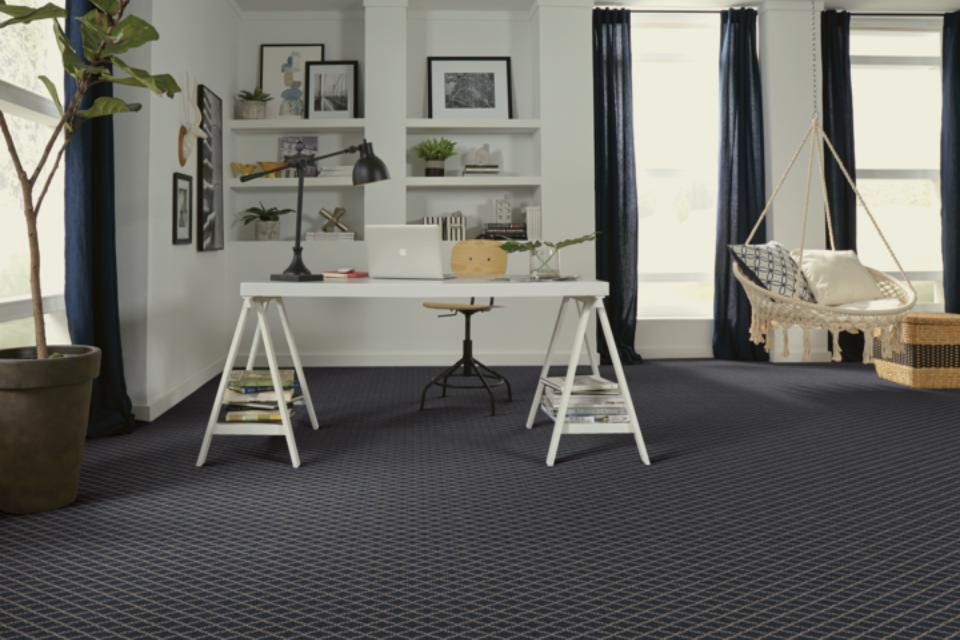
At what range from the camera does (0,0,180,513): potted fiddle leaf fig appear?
270cm

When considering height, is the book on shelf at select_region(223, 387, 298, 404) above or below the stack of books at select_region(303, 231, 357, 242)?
below

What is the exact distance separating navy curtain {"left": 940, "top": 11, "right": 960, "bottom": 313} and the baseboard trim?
5653 mm

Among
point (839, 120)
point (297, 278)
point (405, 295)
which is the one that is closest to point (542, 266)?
point (405, 295)

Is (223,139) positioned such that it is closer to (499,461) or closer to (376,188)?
(376,188)

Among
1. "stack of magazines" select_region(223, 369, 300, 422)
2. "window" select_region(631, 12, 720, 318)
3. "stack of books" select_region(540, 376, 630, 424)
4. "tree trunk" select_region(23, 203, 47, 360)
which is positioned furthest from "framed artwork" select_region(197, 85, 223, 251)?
"window" select_region(631, 12, 720, 318)

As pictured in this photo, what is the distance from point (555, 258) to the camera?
3.83m

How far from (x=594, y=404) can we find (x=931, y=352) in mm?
2966

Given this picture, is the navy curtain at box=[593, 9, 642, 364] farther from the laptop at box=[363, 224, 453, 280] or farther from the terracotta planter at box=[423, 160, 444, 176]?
the laptop at box=[363, 224, 453, 280]

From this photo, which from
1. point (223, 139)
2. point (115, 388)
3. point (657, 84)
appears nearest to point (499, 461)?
point (115, 388)

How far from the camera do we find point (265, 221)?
6.53 m

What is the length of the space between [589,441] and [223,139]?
3819 mm

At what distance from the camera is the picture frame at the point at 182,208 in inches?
190

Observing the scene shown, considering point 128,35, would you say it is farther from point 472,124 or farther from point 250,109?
point 472,124

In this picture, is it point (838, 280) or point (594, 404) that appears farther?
point (838, 280)
